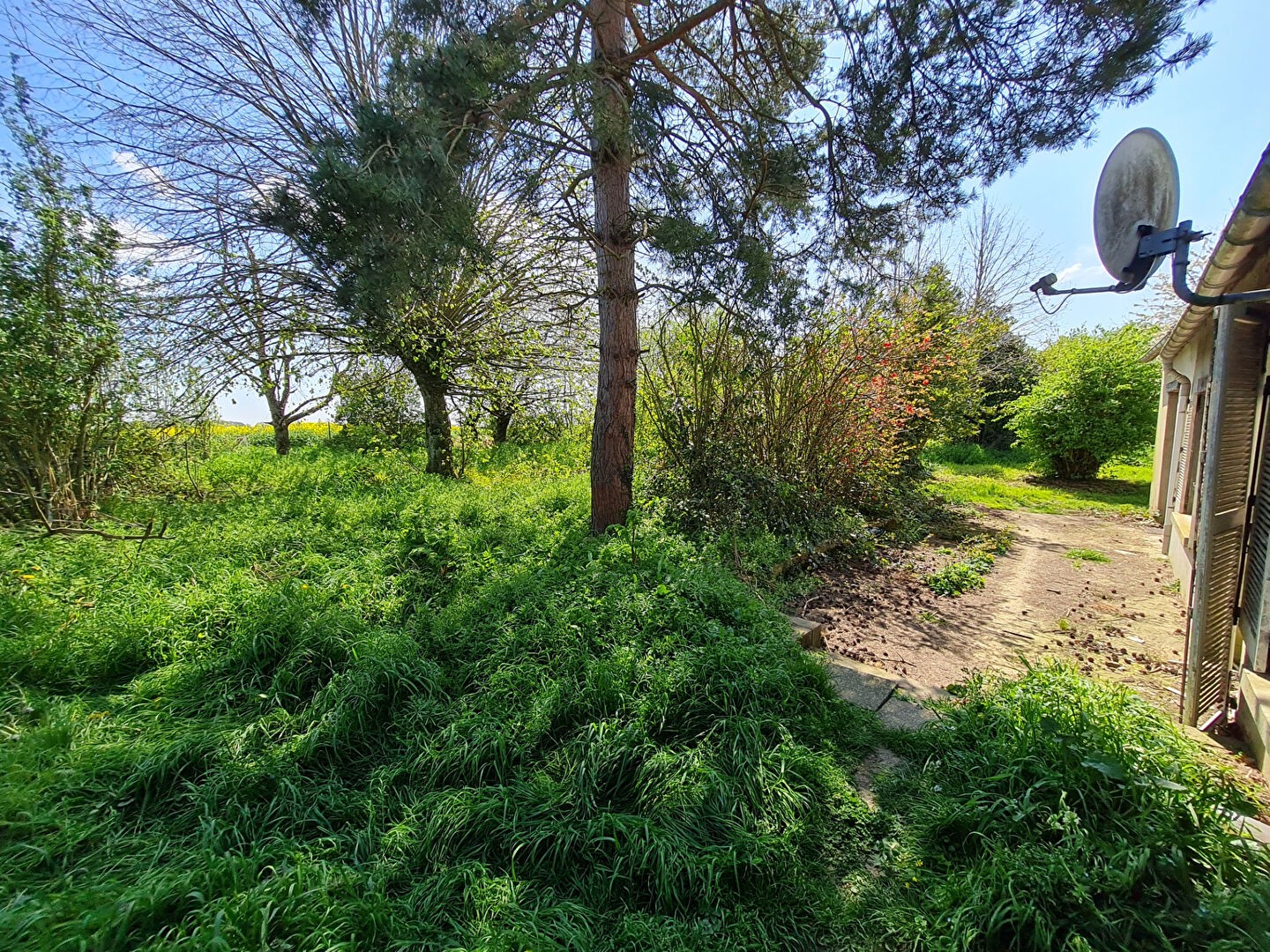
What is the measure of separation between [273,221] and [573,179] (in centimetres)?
300

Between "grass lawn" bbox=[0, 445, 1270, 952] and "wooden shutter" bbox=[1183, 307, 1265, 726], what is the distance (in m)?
1.27

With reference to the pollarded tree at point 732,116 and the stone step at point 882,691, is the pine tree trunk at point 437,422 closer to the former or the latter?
the pollarded tree at point 732,116

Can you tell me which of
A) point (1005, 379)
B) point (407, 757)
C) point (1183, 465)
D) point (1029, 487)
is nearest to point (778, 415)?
point (1183, 465)

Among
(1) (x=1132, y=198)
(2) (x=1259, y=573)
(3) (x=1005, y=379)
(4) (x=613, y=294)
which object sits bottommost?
(2) (x=1259, y=573)

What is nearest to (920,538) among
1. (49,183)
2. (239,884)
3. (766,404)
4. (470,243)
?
(766,404)

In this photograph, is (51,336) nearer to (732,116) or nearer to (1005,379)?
(732,116)

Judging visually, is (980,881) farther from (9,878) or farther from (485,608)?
(9,878)

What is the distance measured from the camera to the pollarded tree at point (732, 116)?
3.11 meters

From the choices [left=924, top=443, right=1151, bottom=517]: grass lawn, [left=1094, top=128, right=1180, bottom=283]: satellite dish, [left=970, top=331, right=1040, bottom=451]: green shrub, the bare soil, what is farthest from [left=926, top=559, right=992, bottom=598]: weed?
[left=970, top=331, right=1040, bottom=451]: green shrub

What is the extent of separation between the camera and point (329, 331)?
6523mm

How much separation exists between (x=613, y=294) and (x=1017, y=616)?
4.89 m

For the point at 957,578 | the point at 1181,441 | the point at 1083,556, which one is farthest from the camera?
the point at 1181,441

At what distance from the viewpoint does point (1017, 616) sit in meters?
4.66

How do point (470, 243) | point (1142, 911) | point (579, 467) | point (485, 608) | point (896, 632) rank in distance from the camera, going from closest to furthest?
point (1142, 911) < point (470, 243) < point (485, 608) < point (896, 632) < point (579, 467)
